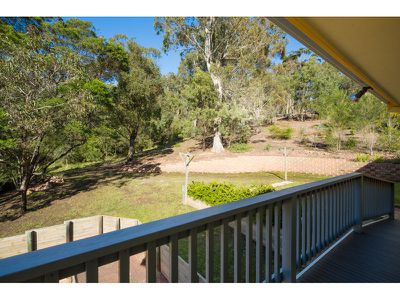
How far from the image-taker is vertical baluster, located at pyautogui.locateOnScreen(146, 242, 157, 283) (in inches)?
38.0

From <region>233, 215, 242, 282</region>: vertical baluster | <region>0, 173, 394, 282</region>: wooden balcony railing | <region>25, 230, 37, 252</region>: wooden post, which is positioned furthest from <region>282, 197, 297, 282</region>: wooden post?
<region>25, 230, 37, 252</region>: wooden post

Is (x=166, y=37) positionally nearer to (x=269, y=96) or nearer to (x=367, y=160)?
(x=269, y=96)

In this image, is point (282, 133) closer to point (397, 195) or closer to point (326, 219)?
point (397, 195)

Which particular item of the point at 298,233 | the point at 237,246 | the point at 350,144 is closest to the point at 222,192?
the point at 298,233

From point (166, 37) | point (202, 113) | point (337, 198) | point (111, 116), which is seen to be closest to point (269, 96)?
point (202, 113)

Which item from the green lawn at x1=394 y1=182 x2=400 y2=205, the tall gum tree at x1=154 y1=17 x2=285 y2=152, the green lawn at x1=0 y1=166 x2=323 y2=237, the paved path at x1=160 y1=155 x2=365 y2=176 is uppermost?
the tall gum tree at x1=154 y1=17 x2=285 y2=152

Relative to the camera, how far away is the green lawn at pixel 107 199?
289 inches

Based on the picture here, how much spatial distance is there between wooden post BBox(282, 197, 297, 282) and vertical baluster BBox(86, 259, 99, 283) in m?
1.35

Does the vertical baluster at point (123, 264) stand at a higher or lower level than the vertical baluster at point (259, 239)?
higher

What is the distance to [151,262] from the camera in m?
1.00

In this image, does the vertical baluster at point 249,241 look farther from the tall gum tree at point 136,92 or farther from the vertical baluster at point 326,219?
the tall gum tree at point 136,92

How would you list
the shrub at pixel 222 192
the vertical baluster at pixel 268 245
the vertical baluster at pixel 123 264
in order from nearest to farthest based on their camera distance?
the vertical baluster at pixel 123 264 < the vertical baluster at pixel 268 245 < the shrub at pixel 222 192

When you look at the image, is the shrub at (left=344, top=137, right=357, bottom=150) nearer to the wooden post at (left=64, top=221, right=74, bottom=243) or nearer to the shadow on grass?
the shadow on grass

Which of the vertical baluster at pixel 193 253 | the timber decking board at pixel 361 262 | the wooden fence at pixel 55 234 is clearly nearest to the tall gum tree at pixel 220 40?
the wooden fence at pixel 55 234
